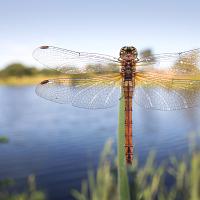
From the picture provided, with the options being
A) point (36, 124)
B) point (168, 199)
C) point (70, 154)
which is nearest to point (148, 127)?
point (70, 154)

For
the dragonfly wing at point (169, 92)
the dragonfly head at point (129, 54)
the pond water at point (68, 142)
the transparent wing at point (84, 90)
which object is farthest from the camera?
the pond water at point (68, 142)

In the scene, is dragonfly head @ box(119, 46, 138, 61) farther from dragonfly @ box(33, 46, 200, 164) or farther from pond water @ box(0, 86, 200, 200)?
pond water @ box(0, 86, 200, 200)

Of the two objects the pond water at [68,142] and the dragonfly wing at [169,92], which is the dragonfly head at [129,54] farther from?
the pond water at [68,142]

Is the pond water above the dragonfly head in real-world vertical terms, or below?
below

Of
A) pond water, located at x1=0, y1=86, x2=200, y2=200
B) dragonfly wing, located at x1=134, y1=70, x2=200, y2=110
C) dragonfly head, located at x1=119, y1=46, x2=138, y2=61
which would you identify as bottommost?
pond water, located at x1=0, y1=86, x2=200, y2=200

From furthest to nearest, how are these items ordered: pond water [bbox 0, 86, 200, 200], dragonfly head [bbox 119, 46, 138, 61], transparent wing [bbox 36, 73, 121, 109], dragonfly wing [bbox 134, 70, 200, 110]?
pond water [bbox 0, 86, 200, 200] → dragonfly wing [bbox 134, 70, 200, 110] → transparent wing [bbox 36, 73, 121, 109] → dragonfly head [bbox 119, 46, 138, 61]

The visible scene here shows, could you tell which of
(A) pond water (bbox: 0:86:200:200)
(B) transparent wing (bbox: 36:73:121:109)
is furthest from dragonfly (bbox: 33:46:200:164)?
(A) pond water (bbox: 0:86:200:200)

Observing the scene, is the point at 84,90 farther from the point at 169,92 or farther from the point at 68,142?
the point at 68,142

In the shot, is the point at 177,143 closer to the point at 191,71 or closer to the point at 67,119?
the point at 67,119

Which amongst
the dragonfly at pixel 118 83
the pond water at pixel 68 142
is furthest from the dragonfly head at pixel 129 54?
the pond water at pixel 68 142
